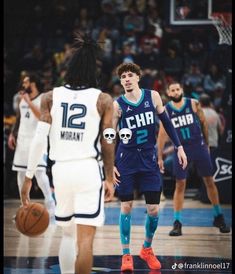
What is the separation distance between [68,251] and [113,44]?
1289 cm

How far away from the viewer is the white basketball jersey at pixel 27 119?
1069 cm

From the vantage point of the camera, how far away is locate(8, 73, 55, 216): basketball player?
10.6 metres

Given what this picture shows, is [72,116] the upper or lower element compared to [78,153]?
upper

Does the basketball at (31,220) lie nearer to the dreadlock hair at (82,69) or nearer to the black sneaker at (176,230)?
the dreadlock hair at (82,69)

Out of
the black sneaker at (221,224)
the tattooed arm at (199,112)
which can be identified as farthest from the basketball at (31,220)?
the black sneaker at (221,224)

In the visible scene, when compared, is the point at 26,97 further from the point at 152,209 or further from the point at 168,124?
the point at 152,209

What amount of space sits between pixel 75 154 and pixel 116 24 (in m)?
13.5

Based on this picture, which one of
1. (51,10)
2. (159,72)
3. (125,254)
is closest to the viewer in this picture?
(125,254)

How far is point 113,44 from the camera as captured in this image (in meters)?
18.5

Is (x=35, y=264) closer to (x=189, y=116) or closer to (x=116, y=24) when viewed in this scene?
(x=189, y=116)

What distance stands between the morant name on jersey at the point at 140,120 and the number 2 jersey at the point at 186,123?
6.94 ft

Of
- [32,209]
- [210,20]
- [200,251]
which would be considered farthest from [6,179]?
[32,209]

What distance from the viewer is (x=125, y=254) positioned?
24.6ft

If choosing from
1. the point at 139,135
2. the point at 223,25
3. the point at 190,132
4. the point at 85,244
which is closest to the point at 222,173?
the point at 223,25
